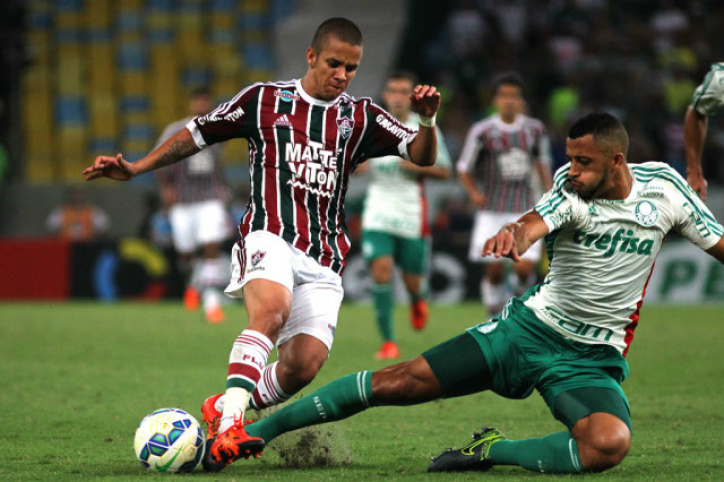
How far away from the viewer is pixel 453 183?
57.2ft

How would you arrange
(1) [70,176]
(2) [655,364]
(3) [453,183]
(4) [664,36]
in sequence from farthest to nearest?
(1) [70,176], (4) [664,36], (3) [453,183], (2) [655,364]

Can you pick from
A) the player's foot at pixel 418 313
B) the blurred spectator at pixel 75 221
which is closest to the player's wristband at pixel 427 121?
the player's foot at pixel 418 313

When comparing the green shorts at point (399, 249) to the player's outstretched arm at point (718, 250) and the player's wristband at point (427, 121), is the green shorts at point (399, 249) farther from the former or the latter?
the player's outstretched arm at point (718, 250)

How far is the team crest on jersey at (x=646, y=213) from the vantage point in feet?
16.2

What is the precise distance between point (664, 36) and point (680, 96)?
2004 mm

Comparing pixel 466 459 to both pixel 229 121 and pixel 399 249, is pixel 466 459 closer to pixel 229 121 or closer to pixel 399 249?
pixel 229 121

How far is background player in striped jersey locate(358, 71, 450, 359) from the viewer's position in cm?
988

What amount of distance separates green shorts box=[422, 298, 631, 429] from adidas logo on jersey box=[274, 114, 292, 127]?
1397 mm

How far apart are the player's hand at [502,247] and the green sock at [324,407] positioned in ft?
3.37

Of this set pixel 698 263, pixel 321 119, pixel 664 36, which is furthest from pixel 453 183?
pixel 321 119

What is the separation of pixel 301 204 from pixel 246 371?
997 mm

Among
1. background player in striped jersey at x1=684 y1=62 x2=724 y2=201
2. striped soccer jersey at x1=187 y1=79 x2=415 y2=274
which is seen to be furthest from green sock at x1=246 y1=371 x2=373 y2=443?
background player in striped jersey at x1=684 y1=62 x2=724 y2=201

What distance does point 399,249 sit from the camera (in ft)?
33.9

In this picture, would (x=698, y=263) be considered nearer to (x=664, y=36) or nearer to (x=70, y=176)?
(x=664, y=36)
